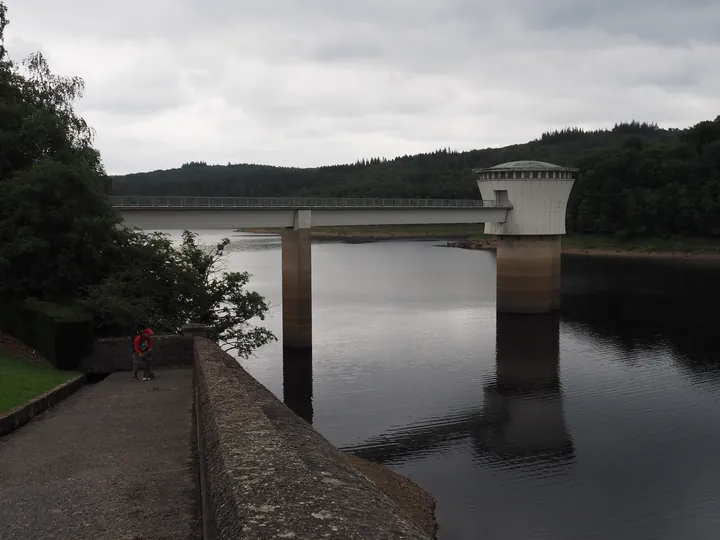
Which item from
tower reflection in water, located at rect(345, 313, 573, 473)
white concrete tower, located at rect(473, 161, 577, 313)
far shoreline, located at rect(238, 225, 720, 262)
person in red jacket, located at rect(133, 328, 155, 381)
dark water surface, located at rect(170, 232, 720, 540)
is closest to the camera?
person in red jacket, located at rect(133, 328, 155, 381)

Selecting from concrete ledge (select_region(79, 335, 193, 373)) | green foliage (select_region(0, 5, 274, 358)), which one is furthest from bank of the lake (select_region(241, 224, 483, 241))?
concrete ledge (select_region(79, 335, 193, 373))

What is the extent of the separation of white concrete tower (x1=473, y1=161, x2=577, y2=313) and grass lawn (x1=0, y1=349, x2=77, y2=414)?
131 feet

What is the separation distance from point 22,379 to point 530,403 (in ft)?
70.5

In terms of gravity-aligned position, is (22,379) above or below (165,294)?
below

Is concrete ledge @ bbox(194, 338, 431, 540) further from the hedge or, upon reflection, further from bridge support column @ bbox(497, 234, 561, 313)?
bridge support column @ bbox(497, 234, 561, 313)

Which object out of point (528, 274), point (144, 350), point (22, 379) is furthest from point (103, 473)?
point (528, 274)

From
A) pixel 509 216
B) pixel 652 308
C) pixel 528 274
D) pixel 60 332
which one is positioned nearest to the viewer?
pixel 60 332

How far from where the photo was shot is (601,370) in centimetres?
3653

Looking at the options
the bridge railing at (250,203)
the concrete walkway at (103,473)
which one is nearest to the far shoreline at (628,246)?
the bridge railing at (250,203)

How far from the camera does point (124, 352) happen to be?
848 inches

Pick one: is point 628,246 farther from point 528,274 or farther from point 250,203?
point 250,203

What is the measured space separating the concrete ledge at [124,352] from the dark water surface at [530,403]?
7.18 metres

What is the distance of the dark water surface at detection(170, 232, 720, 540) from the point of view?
20.3 meters

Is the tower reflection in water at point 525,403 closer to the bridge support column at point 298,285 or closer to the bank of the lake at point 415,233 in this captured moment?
the bridge support column at point 298,285
